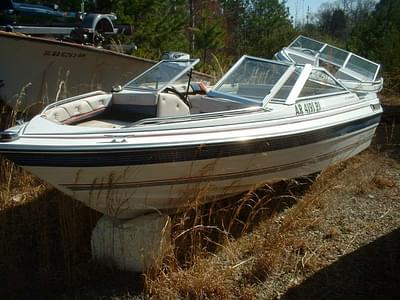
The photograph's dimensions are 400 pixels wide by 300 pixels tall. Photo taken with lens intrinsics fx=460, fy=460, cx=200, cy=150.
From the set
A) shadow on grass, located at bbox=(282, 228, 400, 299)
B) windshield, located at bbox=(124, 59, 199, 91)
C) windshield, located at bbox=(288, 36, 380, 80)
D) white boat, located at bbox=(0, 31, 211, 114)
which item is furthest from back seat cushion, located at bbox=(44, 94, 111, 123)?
windshield, located at bbox=(288, 36, 380, 80)

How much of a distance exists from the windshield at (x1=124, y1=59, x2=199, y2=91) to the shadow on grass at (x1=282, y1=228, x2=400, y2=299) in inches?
82.3

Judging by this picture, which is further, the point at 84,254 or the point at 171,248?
the point at 84,254

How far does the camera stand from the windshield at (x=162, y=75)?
4.24 m

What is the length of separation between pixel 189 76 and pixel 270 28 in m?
Answer: 13.8

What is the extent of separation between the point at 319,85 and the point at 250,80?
2.26 feet

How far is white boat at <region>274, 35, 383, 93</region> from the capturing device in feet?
18.0

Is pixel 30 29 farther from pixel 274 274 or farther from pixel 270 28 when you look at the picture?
pixel 270 28

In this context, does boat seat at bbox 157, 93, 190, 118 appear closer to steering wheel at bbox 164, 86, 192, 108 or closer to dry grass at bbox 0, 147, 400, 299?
steering wheel at bbox 164, 86, 192, 108

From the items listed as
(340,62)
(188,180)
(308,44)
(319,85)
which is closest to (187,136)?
(188,180)

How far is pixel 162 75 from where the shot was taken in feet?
14.3

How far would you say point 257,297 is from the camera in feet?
9.96

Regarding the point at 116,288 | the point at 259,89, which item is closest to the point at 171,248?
the point at 116,288

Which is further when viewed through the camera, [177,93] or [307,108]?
[177,93]

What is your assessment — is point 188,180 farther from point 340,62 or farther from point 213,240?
→ point 340,62
